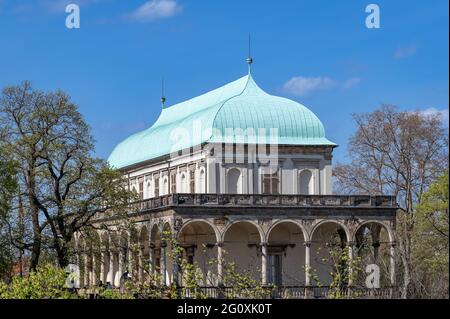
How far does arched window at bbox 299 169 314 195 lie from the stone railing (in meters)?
5.50

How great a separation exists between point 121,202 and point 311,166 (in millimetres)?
13921

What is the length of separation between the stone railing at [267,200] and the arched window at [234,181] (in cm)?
518

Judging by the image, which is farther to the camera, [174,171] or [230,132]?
[174,171]

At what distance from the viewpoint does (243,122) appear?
68.1 metres

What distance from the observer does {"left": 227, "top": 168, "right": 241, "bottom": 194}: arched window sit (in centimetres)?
6713

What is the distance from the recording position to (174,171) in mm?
72500

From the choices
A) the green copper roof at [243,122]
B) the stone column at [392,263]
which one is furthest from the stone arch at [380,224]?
the green copper roof at [243,122]

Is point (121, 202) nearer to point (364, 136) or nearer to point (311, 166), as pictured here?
point (311, 166)

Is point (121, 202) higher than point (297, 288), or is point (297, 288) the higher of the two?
point (121, 202)

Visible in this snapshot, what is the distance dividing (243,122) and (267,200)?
7.60m

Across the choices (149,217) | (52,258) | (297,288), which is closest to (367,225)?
(297,288)

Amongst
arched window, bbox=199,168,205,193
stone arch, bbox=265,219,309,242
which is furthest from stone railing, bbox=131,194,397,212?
arched window, bbox=199,168,205,193

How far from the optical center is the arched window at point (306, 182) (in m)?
68.3

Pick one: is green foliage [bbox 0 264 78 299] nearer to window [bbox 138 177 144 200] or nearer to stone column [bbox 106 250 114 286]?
stone column [bbox 106 250 114 286]
